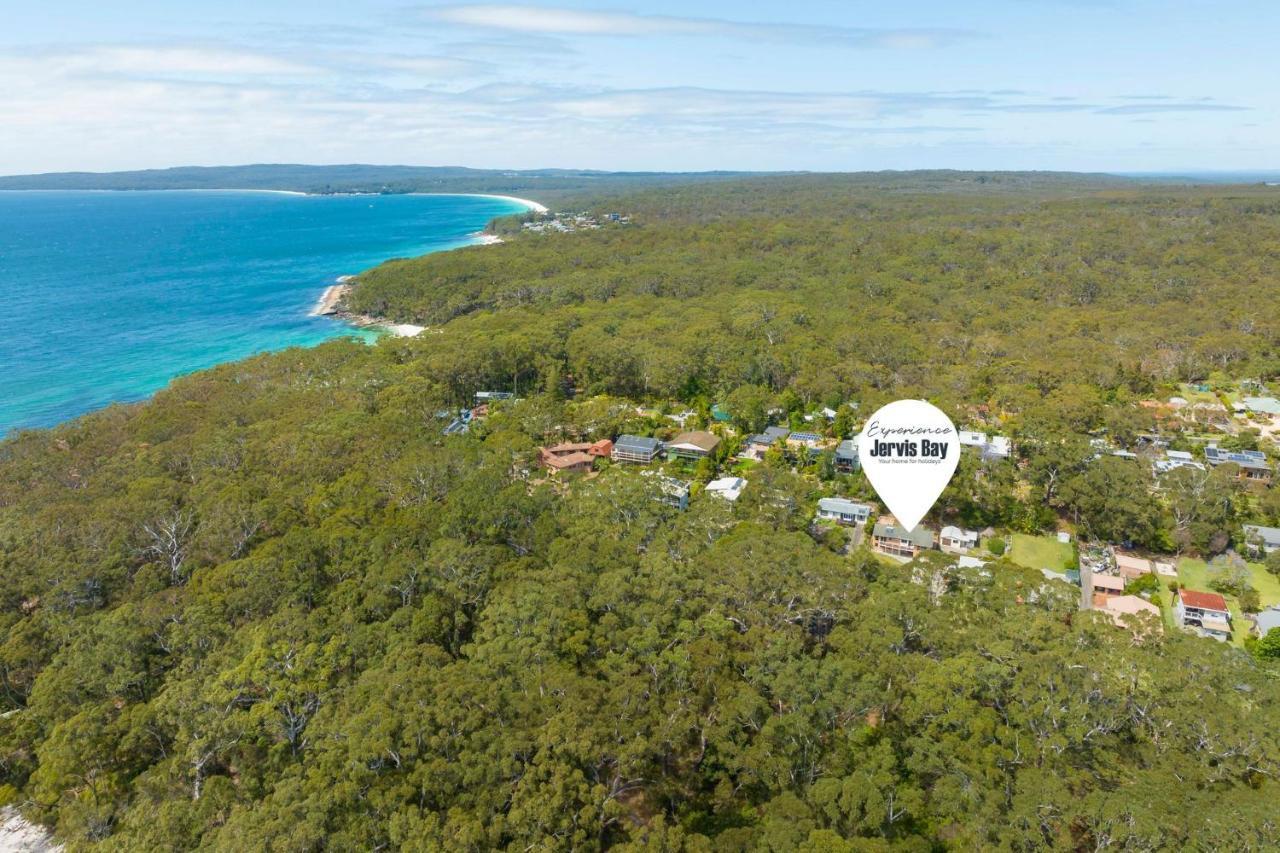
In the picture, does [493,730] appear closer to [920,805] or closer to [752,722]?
[752,722]

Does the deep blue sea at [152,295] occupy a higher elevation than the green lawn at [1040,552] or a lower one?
higher

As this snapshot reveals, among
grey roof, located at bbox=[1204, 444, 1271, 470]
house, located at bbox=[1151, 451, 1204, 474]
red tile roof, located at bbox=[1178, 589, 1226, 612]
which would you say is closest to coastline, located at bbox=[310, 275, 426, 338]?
house, located at bbox=[1151, 451, 1204, 474]

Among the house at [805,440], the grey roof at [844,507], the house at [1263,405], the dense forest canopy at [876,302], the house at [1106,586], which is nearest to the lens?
the house at [1106,586]

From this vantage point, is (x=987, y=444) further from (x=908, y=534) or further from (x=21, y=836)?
(x=21, y=836)

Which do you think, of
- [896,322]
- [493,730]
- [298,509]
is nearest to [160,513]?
[298,509]

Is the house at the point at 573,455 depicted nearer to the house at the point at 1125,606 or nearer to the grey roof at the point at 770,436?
the grey roof at the point at 770,436

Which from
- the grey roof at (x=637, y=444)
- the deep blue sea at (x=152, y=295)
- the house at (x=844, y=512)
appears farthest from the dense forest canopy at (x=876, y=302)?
Answer: the deep blue sea at (x=152, y=295)
